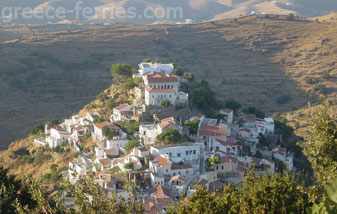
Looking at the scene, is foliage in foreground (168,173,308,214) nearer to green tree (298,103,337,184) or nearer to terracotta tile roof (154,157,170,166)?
green tree (298,103,337,184)

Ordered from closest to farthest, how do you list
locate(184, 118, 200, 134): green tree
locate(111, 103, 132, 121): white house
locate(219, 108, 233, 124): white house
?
locate(184, 118, 200, 134): green tree
locate(111, 103, 132, 121): white house
locate(219, 108, 233, 124): white house

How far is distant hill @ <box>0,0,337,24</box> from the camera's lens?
150 meters

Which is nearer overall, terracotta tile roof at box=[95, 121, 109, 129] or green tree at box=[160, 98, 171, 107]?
terracotta tile roof at box=[95, 121, 109, 129]

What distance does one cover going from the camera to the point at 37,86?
2415 inches

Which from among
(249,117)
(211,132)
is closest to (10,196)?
(211,132)

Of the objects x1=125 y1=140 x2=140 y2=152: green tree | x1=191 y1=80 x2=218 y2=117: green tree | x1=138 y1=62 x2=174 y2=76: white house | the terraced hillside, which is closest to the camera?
x1=125 y1=140 x2=140 y2=152: green tree

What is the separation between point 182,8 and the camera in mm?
178375

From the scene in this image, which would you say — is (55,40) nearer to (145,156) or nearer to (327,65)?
(327,65)

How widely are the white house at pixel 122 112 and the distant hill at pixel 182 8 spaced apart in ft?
357

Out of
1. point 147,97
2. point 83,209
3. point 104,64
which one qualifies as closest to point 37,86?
point 104,64

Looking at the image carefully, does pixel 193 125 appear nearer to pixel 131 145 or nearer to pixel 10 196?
pixel 131 145

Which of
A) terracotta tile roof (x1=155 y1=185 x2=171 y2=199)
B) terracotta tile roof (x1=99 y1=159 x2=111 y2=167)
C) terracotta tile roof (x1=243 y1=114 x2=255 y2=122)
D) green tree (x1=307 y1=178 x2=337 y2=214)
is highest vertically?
green tree (x1=307 y1=178 x2=337 y2=214)

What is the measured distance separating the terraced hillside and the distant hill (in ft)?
193

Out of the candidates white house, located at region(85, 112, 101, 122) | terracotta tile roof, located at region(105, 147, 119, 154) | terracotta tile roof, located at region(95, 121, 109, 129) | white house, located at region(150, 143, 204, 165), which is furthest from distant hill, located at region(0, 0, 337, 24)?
white house, located at region(150, 143, 204, 165)
